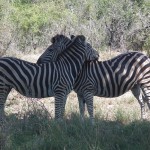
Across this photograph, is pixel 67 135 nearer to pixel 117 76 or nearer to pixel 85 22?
pixel 117 76

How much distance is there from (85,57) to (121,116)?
137cm

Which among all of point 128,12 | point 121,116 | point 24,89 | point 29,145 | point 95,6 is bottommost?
point 29,145

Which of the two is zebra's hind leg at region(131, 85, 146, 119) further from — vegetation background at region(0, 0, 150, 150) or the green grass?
the green grass

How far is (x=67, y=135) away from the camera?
19.2 ft

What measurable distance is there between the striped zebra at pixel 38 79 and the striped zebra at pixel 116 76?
0.40m

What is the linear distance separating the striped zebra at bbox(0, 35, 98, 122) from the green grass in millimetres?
608

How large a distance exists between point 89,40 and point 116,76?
13.3 meters

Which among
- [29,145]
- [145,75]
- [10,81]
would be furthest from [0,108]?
[145,75]

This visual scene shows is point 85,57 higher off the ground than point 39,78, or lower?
higher

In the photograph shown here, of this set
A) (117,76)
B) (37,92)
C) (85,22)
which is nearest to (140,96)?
(117,76)

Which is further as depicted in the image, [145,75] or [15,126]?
[145,75]

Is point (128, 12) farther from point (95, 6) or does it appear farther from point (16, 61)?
point (16, 61)

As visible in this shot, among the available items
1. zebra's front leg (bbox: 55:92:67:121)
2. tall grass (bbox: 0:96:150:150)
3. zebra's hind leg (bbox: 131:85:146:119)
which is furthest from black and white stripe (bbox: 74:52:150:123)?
tall grass (bbox: 0:96:150:150)

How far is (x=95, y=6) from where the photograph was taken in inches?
1072
